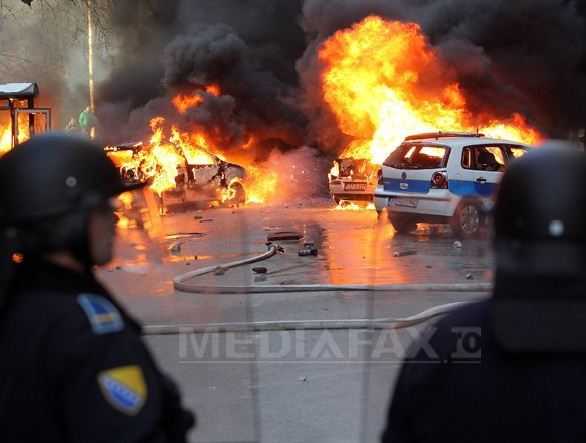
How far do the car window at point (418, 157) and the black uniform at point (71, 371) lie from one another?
463 inches

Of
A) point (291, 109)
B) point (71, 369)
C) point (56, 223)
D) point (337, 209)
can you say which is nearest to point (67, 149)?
point (56, 223)

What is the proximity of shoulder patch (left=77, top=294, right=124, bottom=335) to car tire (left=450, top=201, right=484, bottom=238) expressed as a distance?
34.0 inches

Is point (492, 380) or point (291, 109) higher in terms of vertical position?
point (291, 109)

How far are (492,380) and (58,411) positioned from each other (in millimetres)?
792

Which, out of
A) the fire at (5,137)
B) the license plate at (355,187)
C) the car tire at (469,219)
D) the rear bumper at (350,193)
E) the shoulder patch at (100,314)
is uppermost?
the fire at (5,137)

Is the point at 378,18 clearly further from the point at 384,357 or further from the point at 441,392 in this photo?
the point at 441,392

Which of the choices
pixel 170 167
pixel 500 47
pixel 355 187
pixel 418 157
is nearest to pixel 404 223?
pixel 418 157

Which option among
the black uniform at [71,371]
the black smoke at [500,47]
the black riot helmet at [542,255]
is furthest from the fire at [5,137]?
the black smoke at [500,47]

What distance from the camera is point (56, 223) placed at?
1.70 m

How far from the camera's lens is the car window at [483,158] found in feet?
41.4

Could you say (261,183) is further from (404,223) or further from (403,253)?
(403,253)

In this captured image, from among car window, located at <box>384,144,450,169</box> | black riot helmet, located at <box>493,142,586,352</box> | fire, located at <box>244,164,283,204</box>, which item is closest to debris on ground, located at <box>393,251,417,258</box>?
car window, located at <box>384,144,450,169</box>

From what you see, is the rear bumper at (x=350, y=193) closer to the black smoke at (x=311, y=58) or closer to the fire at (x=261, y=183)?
the fire at (x=261, y=183)

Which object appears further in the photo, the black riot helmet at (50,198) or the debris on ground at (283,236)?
the debris on ground at (283,236)
